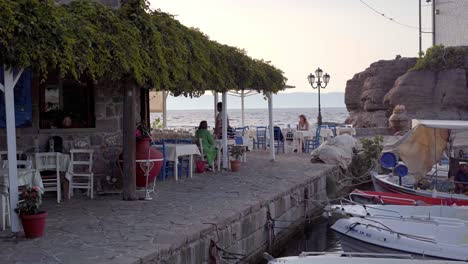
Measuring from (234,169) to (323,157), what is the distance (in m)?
3.66

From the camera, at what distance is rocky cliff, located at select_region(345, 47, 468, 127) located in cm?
3106

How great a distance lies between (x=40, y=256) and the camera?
19.4 ft

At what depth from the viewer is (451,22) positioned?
36.5 m

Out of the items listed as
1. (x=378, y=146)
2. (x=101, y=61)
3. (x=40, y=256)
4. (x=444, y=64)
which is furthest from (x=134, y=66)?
(x=444, y=64)

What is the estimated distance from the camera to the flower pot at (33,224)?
6.71 m

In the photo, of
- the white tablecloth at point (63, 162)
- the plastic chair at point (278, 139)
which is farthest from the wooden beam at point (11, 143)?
the plastic chair at point (278, 139)

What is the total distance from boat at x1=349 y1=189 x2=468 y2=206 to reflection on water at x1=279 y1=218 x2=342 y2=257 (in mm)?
983

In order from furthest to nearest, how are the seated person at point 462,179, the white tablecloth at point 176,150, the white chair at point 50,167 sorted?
the white tablecloth at point 176,150 < the seated person at point 462,179 < the white chair at point 50,167

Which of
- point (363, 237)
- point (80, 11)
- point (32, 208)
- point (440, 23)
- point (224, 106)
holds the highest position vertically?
point (440, 23)

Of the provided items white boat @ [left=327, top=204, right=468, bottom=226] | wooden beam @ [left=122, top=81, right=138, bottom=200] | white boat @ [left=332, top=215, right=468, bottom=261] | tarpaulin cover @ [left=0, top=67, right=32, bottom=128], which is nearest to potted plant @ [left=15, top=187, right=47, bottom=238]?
wooden beam @ [left=122, top=81, right=138, bottom=200]

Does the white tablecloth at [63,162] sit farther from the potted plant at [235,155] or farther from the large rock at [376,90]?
the large rock at [376,90]

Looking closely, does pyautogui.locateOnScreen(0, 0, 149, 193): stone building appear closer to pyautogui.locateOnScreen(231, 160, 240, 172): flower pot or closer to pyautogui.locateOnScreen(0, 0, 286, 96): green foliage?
pyautogui.locateOnScreen(0, 0, 286, 96): green foliage

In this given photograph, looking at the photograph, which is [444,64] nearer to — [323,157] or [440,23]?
[440,23]

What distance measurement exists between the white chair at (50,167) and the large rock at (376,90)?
25.8 metres
